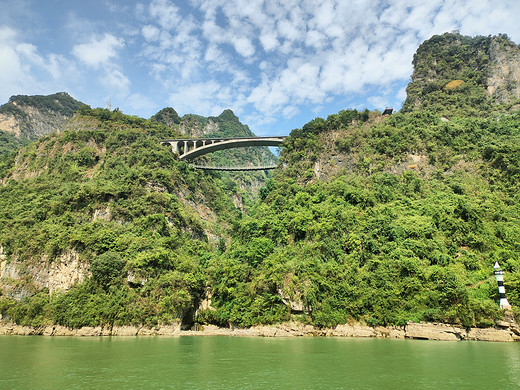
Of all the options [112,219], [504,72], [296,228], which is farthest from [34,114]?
[504,72]

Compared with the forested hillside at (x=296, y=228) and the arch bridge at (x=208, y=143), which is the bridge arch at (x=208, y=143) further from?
the forested hillside at (x=296, y=228)

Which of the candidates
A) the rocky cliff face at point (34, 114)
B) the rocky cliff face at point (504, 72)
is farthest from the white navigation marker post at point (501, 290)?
the rocky cliff face at point (34, 114)

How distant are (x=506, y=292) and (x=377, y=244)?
24.4ft

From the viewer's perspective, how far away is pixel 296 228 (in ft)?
85.9

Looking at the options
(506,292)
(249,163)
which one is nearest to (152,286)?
(506,292)

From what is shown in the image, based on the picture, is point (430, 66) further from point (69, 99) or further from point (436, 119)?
point (69, 99)

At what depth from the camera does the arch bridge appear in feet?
138

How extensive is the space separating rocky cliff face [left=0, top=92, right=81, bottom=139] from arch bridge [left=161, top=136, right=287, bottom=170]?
39486 mm

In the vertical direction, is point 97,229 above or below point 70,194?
below

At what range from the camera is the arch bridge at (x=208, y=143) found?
42.1m

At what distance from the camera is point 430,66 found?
47.0 meters

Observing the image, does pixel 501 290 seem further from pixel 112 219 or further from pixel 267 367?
pixel 112 219

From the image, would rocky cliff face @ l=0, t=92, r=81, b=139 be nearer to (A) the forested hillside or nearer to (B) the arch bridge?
(A) the forested hillside

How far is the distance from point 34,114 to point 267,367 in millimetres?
81710
